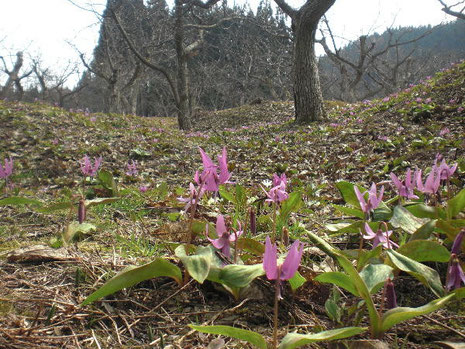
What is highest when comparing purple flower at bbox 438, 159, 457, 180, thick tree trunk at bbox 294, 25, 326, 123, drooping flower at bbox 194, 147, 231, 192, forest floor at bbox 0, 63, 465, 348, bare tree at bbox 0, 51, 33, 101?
bare tree at bbox 0, 51, 33, 101

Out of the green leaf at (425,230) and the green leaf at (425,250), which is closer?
the green leaf at (425,250)

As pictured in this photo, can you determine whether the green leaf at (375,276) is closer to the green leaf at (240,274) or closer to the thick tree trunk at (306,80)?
the green leaf at (240,274)

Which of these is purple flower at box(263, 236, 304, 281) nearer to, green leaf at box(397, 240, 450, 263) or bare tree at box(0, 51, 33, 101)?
green leaf at box(397, 240, 450, 263)

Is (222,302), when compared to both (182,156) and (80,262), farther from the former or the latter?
(182,156)

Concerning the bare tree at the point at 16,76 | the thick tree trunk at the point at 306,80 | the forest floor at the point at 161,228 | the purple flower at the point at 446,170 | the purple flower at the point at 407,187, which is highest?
the bare tree at the point at 16,76

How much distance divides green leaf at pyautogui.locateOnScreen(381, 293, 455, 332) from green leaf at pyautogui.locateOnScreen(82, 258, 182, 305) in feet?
2.03

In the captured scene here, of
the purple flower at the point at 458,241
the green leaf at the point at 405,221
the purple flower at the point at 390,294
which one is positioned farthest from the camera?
the green leaf at the point at 405,221

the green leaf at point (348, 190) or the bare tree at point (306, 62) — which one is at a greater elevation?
the bare tree at point (306, 62)

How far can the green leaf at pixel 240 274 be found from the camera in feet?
3.08

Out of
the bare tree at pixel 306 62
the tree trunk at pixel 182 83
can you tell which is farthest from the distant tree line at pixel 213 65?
the bare tree at pixel 306 62

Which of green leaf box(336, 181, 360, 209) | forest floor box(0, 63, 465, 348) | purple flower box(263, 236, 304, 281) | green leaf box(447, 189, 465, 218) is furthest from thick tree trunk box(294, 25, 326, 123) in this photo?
purple flower box(263, 236, 304, 281)

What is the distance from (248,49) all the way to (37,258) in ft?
88.5

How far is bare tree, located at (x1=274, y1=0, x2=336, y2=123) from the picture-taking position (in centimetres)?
809

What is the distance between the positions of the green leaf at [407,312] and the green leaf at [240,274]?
0.33 metres
